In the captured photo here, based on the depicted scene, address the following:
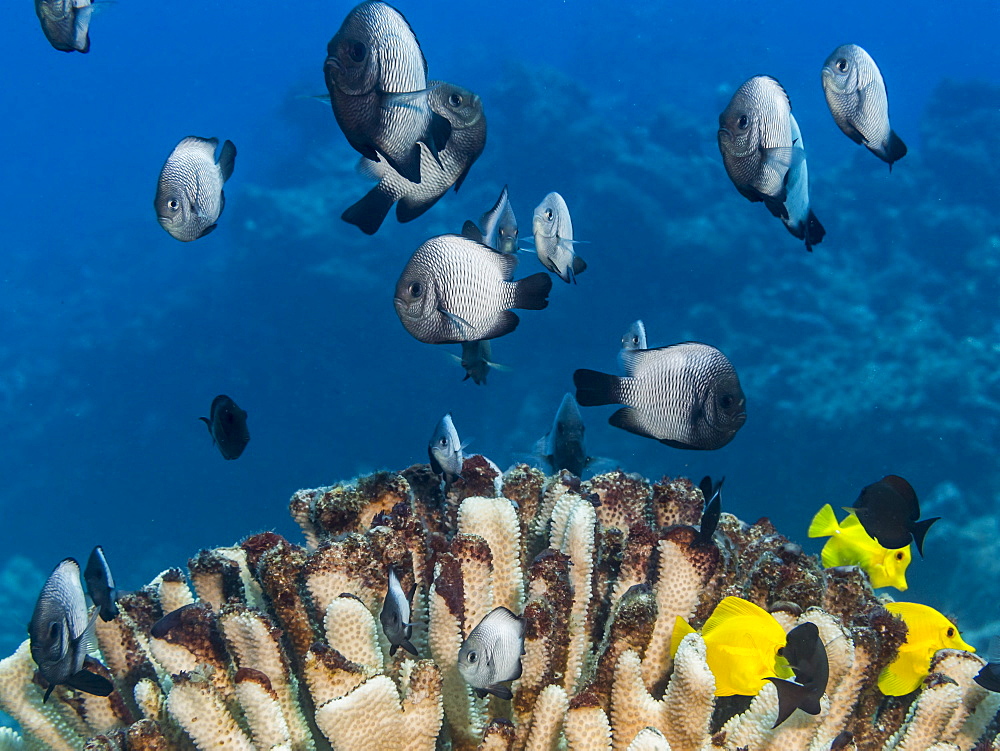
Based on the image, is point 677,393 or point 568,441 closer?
point 677,393

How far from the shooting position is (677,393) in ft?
8.48

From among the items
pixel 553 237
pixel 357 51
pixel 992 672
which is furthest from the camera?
pixel 553 237

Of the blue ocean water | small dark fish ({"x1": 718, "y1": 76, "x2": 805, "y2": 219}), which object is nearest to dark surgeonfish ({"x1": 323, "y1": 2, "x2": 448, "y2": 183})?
small dark fish ({"x1": 718, "y1": 76, "x2": 805, "y2": 219})

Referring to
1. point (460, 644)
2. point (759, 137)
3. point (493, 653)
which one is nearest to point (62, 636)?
point (460, 644)

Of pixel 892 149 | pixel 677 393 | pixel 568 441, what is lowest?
pixel 677 393

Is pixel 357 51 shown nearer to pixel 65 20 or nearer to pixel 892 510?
pixel 65 20

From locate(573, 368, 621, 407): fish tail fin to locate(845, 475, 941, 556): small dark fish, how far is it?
1.29 meters

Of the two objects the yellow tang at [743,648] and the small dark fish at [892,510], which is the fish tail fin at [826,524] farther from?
the yellow tang at [743,648]

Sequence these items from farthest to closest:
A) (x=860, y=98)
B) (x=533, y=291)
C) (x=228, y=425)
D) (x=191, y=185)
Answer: (x=228, y=425), (x=191, y=185), (x=860, y=98), (x=533, y=291)

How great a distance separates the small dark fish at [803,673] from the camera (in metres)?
1.97

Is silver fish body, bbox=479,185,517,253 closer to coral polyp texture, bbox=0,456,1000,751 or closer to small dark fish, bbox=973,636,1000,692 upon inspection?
coral polyp texture, bbox=0,456,1000,751

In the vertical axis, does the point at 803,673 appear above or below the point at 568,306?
below

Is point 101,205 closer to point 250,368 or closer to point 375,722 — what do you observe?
point 250,368

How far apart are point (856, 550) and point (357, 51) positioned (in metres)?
3.33
